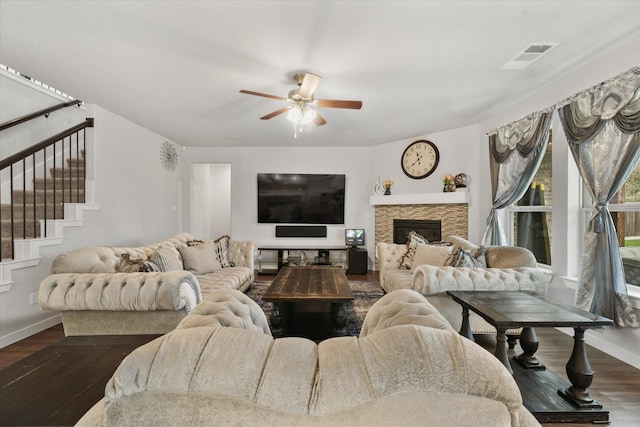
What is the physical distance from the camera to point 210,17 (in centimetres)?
195

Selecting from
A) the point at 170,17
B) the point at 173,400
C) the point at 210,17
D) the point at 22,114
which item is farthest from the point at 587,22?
the point at 22,114

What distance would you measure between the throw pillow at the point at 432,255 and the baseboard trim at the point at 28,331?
4171 mm

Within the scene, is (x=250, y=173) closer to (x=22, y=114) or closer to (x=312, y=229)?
(x=312, y=229)

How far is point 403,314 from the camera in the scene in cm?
98

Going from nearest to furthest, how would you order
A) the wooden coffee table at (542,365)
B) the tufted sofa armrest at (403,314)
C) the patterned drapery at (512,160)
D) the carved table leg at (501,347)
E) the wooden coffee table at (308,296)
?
the tufted sofa armrest at (403,314) < the wooden coffee table at (542,365) < the carved table leg at (501,347) < the wooden coffee table at (308,296) < the patterned drapery at (512,160)

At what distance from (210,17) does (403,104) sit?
2415 millimetres

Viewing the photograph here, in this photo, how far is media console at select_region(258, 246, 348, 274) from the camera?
545cm

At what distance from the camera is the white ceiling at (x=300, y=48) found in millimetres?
1897

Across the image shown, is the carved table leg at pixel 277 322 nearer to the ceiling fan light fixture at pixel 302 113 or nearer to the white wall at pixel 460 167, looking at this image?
the ceiling fan light fixture at pixel 302 113

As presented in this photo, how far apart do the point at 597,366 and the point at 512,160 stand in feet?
7.64

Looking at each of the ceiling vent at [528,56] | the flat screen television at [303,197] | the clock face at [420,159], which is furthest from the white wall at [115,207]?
the ceiling vent at [528,56]

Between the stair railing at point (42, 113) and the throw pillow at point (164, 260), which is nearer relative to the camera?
the throw pillow at point (164, 260)

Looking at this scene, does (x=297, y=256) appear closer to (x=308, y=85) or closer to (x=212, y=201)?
(x=212, y=201)

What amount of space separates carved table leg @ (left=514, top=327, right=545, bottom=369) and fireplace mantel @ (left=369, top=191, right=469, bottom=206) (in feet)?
8.31
